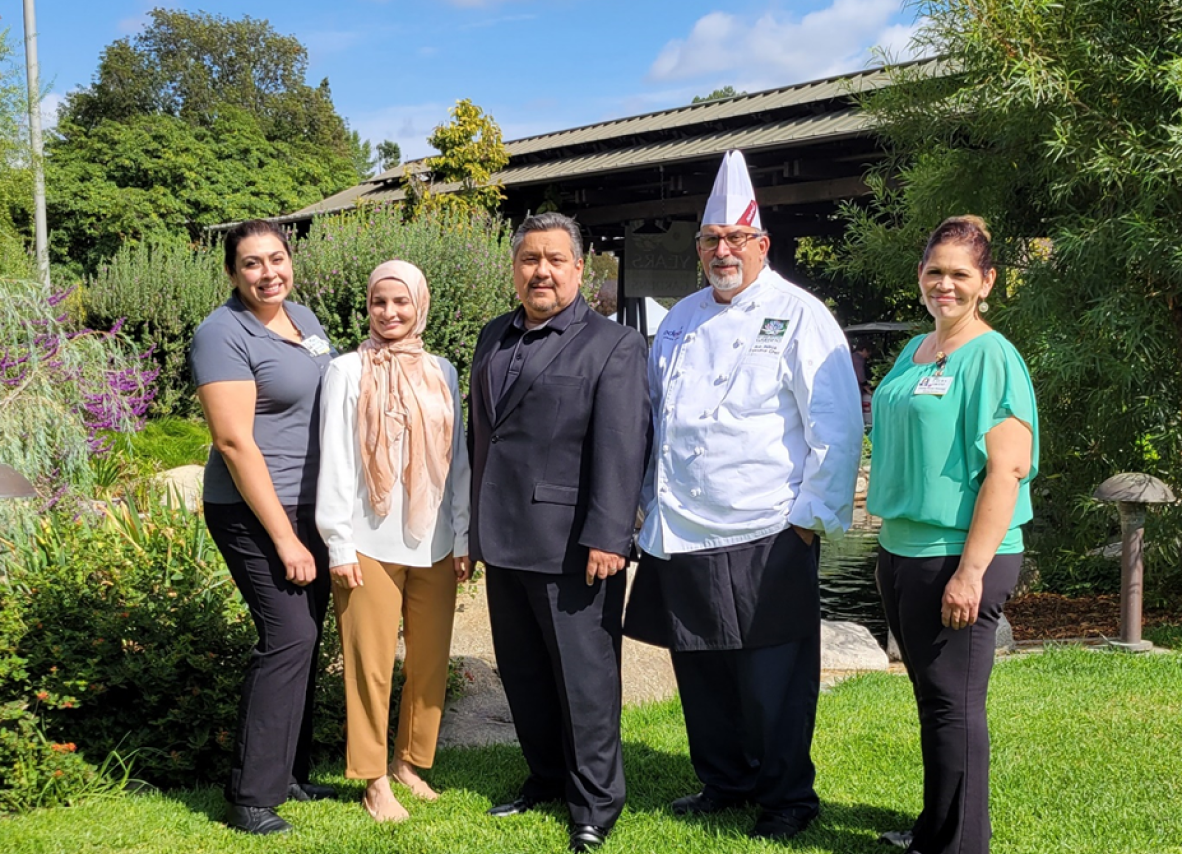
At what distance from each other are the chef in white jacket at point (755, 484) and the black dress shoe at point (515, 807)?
747 millimetres

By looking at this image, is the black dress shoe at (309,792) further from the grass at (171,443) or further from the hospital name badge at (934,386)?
the grass at (171,443)

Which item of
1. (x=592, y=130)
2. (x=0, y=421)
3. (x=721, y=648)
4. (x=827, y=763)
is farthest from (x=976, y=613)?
(x=592, y=130)

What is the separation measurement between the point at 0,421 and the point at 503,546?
4156 mm

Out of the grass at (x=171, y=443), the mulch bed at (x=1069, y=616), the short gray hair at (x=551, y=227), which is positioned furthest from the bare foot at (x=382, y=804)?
→ the grass at (x=171, y=443)

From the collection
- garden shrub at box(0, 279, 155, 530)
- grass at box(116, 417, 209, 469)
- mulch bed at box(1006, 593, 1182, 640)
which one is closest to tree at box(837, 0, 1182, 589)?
mulch bed at box(1006, 593, 1182, 640)

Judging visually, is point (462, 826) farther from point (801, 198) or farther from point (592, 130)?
point (592, 130)

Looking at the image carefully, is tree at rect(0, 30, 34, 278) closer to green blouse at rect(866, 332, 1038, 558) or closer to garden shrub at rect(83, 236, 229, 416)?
garden shrub at rect(83, 236, 229, 416)

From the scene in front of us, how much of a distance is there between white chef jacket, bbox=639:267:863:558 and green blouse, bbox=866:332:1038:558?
0.76ft

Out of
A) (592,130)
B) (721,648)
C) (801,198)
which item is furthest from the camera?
(592,130)

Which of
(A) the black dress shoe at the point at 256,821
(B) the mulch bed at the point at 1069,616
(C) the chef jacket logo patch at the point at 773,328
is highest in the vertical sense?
(C) the chef jacket logo patch at the point at 773,328

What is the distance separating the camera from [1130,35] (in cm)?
637

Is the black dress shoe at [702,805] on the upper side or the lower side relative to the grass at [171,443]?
lower

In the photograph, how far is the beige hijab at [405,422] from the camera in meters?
3.59

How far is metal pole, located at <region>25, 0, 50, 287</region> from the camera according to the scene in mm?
11250
